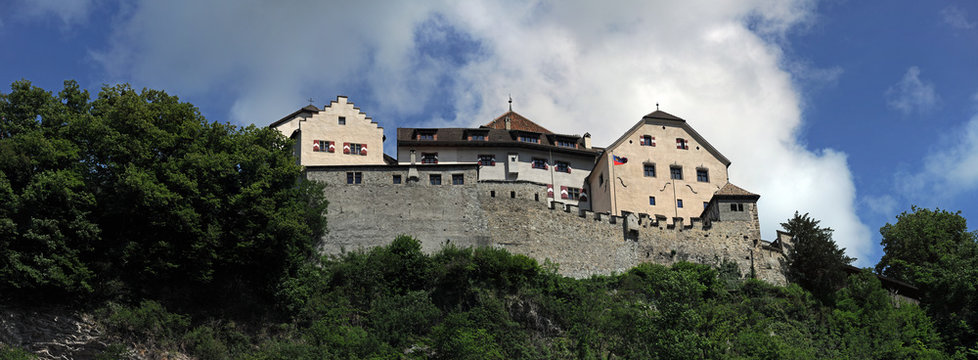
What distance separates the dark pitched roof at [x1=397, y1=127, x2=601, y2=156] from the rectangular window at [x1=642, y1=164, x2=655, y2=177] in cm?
338

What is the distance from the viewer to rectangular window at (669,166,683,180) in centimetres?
5450

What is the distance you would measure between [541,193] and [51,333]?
22946 millimetres

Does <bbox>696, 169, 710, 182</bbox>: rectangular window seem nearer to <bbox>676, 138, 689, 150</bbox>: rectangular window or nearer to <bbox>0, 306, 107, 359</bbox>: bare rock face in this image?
<bbox>676, 138, 689, 150</bbox>: rectangular window

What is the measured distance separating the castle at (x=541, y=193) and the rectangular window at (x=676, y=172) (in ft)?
0.18

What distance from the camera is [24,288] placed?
35.9m

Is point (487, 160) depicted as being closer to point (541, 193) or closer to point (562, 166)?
point (562, 166)

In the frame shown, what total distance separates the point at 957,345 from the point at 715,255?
37.8 ft

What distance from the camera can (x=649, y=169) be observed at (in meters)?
54.4

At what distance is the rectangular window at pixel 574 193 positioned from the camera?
178ft

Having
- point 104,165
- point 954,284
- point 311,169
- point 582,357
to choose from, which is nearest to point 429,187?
point 311,169

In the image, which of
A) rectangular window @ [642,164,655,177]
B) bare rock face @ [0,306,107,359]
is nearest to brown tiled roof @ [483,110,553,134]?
rectangular window @ [642,164,655,177]

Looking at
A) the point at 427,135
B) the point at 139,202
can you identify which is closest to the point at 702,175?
the point at 427,135

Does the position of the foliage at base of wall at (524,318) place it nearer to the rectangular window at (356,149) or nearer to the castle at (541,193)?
the castle at (541,193)

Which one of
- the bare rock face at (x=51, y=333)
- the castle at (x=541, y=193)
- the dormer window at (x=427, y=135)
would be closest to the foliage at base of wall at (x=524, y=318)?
the bare rock face at (x=51, y=333)
